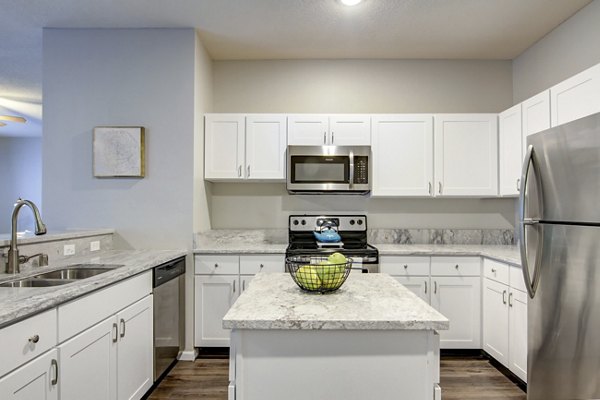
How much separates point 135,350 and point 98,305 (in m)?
0.54

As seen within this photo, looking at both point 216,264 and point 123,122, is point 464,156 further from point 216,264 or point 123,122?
point 123,122

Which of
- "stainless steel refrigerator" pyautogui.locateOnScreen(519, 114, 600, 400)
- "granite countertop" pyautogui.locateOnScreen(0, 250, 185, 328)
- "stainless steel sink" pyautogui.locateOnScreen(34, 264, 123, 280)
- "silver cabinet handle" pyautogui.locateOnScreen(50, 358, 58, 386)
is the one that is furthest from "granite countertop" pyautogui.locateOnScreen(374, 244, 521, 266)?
"silver cabinet handle" pyautogui.locateOnScreen(50, 358, 58, 386)

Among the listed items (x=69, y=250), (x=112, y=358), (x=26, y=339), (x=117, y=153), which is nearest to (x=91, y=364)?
(x=112, y=358)

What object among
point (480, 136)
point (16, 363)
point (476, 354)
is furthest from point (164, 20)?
point (476, 354)

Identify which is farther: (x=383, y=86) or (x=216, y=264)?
(x=383, y=86)

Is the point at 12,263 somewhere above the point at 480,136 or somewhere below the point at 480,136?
below

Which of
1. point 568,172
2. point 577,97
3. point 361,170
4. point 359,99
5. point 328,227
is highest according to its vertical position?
point 359,99

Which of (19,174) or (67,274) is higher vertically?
(19,174)

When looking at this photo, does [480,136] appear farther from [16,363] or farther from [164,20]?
[16,363]

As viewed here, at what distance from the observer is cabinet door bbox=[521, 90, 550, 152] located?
8.09 feet

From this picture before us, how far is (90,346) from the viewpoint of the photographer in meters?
1.76

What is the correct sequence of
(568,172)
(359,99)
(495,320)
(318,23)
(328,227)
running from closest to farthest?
(568,172) < (495,320) < (318,23) < (328,227) < (359,99)

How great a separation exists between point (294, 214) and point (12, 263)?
2.28 metres

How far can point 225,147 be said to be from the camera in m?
3.35
